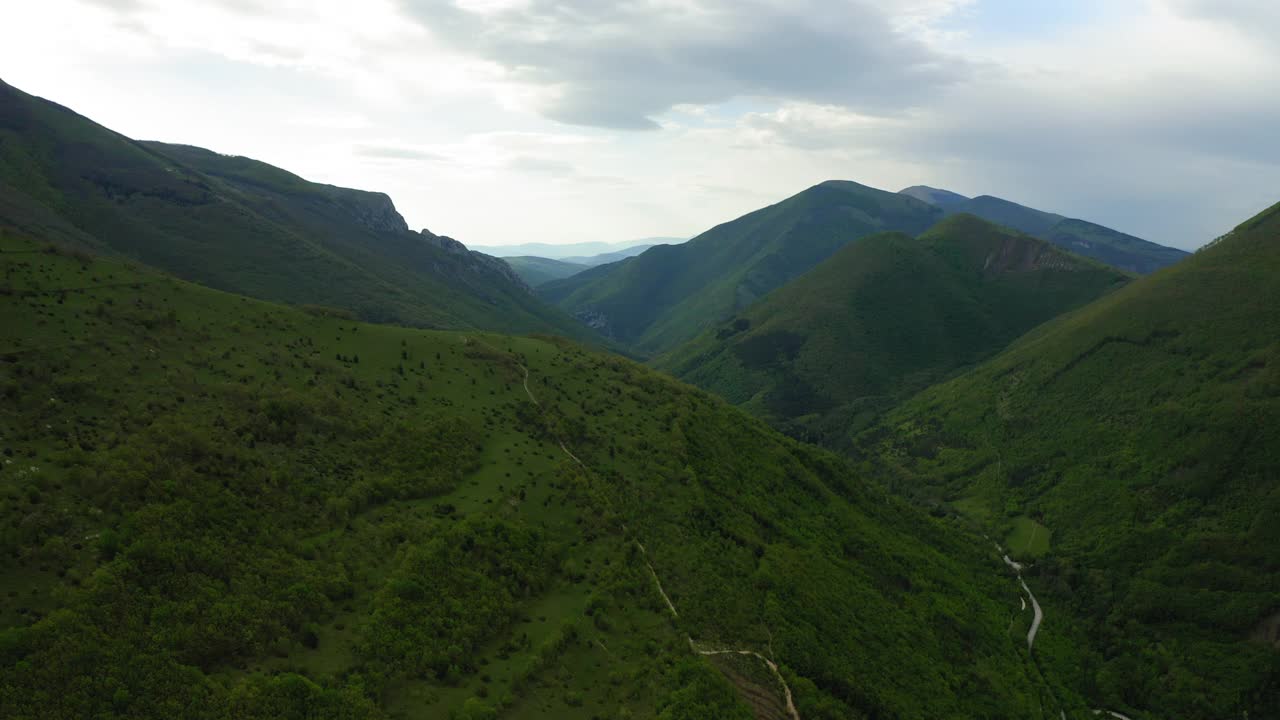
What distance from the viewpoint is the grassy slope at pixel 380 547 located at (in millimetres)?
31875

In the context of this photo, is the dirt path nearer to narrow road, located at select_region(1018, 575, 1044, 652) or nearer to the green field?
narrow road, located at select_region(1018, 575, 1044, 652)

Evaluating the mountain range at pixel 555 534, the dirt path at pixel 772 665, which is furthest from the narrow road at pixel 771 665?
the mountain range at pixel 555 534

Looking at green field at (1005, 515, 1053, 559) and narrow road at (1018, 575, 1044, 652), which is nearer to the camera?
narrow road at (1018, 575, 1044, 652)

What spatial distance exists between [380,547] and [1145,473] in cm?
12127

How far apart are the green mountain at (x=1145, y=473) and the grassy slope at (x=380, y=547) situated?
60.1ft

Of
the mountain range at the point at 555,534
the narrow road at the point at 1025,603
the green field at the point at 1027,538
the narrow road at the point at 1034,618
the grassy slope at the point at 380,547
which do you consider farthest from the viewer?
the green field at the point at 1027,538

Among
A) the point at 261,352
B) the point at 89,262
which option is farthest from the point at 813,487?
the point at 89,262

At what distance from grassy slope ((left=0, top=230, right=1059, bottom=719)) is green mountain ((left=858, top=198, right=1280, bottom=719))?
60.1 feet

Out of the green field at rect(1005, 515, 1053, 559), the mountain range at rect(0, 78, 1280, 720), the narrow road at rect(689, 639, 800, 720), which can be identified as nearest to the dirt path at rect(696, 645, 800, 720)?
the narrow road at rect(689, 639, 800, 720)

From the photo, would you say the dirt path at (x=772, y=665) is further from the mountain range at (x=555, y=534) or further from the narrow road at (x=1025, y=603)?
the narrow road at (x=1025, y=603)

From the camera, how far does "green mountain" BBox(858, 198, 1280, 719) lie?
75688 millimetres

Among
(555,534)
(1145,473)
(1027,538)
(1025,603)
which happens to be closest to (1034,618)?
(1025,603)

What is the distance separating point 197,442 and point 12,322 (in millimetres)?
21706

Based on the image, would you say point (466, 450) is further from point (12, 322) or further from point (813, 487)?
point (813, 487)
